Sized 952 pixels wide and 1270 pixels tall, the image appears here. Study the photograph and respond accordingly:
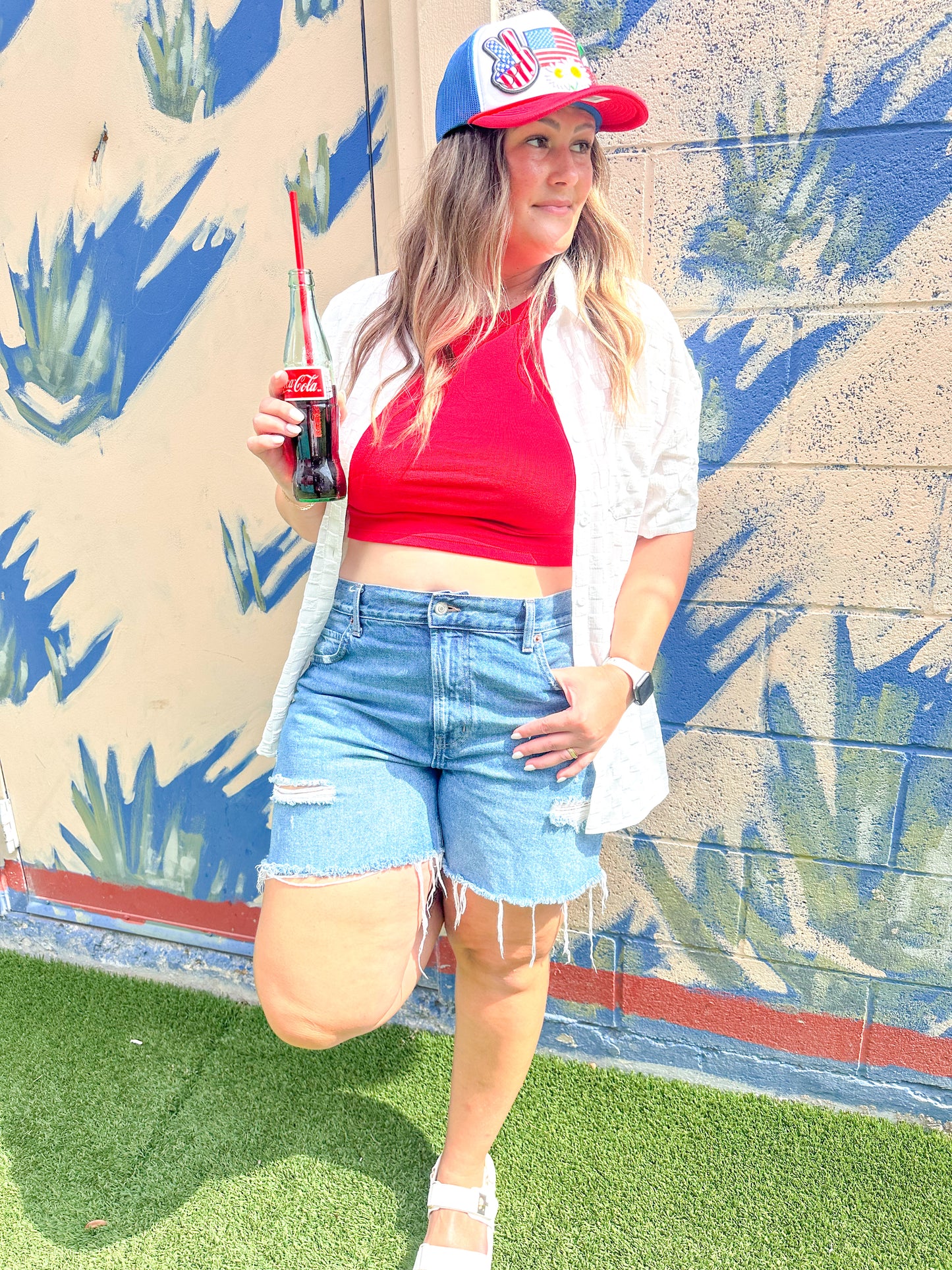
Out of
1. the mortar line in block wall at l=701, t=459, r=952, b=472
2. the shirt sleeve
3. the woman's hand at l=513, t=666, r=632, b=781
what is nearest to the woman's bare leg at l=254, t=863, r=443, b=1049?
the woman's hand at l=513, t=666, r=632, b=781

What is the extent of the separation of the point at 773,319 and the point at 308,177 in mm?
1117

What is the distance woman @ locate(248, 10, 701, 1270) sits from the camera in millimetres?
1578

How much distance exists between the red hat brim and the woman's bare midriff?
0.72 meters

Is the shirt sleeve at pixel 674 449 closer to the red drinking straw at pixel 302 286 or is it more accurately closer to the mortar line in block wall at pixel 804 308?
the mortar line in block wall at pixel 804 308

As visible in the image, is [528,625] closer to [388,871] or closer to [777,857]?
[388,871]

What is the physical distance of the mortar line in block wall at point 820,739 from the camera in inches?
78.4

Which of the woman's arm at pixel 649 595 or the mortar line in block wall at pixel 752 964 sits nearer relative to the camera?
the woman's arm at pixel 649 595

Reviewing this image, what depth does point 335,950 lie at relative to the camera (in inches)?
65.2

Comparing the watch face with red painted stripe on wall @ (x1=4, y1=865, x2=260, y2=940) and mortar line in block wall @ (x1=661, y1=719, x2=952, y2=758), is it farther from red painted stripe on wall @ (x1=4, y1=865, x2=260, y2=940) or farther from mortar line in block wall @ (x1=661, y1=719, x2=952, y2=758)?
red painted stripe on wall @ (x1=4, y1=865, x2=260, y2=940)

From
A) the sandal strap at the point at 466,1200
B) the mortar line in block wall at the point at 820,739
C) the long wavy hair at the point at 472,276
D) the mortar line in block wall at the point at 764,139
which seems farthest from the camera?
the mortar line in block wall at the point at 820,739

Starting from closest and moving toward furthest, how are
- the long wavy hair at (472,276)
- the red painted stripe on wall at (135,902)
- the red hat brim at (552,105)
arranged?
1. the red hat brim at (552,105)
2. the long wavy hair at (472,276)
3. the red painted stripe on wall at (135,902)

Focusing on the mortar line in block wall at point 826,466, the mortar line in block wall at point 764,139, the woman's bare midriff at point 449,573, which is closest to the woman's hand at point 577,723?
the woman's bare midriff at point 449,573

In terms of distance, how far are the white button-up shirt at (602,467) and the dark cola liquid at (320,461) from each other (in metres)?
0.03

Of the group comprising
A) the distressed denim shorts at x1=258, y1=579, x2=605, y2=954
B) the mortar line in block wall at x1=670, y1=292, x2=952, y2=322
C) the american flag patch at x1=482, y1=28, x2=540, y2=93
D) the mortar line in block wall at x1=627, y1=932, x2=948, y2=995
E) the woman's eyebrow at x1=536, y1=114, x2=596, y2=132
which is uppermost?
the american flag patch at x1=482, y1=28, x2=540, y2=93
